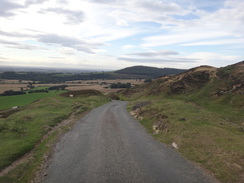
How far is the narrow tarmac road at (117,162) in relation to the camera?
523 inches

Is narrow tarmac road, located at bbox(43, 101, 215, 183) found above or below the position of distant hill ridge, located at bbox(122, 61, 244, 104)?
below

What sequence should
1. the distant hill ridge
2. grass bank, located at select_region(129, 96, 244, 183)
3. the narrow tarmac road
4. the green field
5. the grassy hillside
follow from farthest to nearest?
the green field, the distant hill ridge, the grassy hillside, grass bank, located at select_region(129, 96, 244, 183), the narrow tarmac road

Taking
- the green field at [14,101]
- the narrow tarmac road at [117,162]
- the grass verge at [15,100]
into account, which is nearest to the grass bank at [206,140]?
the narrow tarmac road at [117,162]

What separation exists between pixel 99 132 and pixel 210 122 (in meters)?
15.0

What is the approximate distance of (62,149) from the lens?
768 inches

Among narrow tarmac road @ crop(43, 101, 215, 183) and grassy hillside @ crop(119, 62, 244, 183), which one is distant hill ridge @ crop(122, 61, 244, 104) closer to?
grassy hillside @ crop(119, 62, 244, 183)

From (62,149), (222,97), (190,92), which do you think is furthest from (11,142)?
(190,92)

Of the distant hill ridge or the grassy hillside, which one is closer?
the grassy hillside

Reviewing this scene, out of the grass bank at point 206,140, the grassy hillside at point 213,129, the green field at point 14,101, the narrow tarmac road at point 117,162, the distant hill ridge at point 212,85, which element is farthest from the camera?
the green field at point 14,101

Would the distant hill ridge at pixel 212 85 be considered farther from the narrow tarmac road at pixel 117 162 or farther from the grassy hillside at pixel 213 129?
the narrow tarmac road at pixel 117 162

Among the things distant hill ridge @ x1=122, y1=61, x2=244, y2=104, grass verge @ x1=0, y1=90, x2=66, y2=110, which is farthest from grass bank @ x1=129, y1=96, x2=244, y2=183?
grass verge @ x1=0, y1=90, x2=66, y2=110

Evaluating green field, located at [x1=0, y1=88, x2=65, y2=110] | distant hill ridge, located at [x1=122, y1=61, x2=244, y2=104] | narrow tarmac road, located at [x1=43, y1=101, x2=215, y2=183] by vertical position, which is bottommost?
green field, located at [x1=0, y1=88, x2=65, y2=110]

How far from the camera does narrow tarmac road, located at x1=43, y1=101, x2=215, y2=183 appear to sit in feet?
43.5

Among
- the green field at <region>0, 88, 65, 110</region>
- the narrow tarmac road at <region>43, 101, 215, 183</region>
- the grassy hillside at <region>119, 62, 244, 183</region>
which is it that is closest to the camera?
the narrow tarmac road at <region>43, 101, 215, 183</region>
